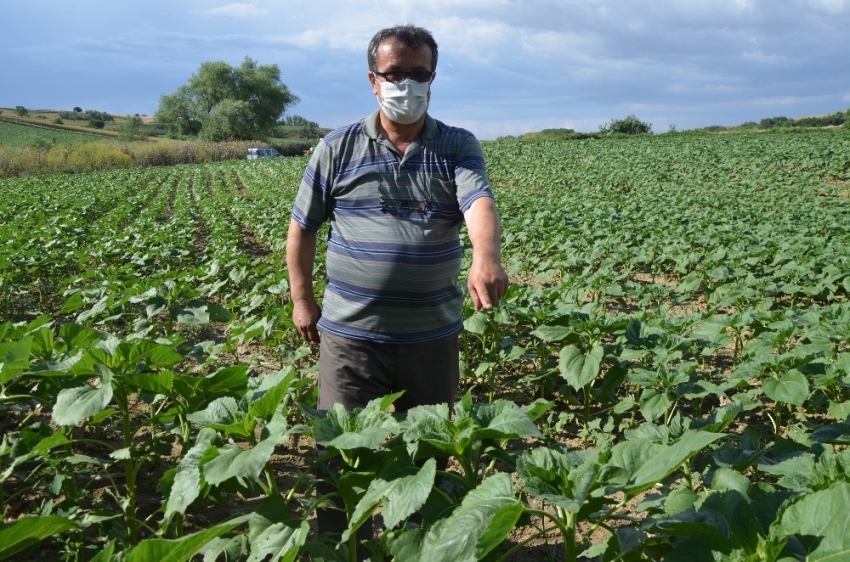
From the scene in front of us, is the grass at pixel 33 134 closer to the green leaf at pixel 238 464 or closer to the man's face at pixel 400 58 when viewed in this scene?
the man's face at pixel 400 58

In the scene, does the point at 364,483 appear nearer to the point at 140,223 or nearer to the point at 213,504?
the point at 213,504

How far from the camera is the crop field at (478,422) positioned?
1499 millimetres

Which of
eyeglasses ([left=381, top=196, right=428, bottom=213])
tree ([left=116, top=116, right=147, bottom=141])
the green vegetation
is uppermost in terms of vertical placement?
tree ([left=116, top=116, right=147, bottom=141])

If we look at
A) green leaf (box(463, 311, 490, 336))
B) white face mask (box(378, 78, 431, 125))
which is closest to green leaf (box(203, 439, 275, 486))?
white face mask (box(378, 78, 431, 125))

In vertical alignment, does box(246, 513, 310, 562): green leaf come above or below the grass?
below

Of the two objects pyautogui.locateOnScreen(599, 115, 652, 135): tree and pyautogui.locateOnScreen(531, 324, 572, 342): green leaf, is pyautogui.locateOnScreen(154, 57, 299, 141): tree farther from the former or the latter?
pyautogui.locateOnScreen(531, 324, 572, 342): green leaf

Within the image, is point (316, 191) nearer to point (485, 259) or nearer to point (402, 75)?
point (402, 75)

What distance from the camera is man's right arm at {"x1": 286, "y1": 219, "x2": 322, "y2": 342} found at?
2783 millimetres

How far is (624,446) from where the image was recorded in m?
1.74

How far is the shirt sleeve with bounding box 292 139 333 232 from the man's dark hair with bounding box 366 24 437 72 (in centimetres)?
39

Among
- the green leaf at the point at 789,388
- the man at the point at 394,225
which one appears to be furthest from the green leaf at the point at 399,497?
the green leaf at the point at 789,388

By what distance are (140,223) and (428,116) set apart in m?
11.7

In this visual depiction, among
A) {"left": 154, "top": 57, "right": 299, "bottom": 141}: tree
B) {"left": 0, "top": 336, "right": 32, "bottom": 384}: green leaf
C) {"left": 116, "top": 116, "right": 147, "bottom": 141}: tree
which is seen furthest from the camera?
{"left": 154, "top": 57, "right": 299, "bottom": 141}: tree

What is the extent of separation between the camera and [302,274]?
2.81 meters
